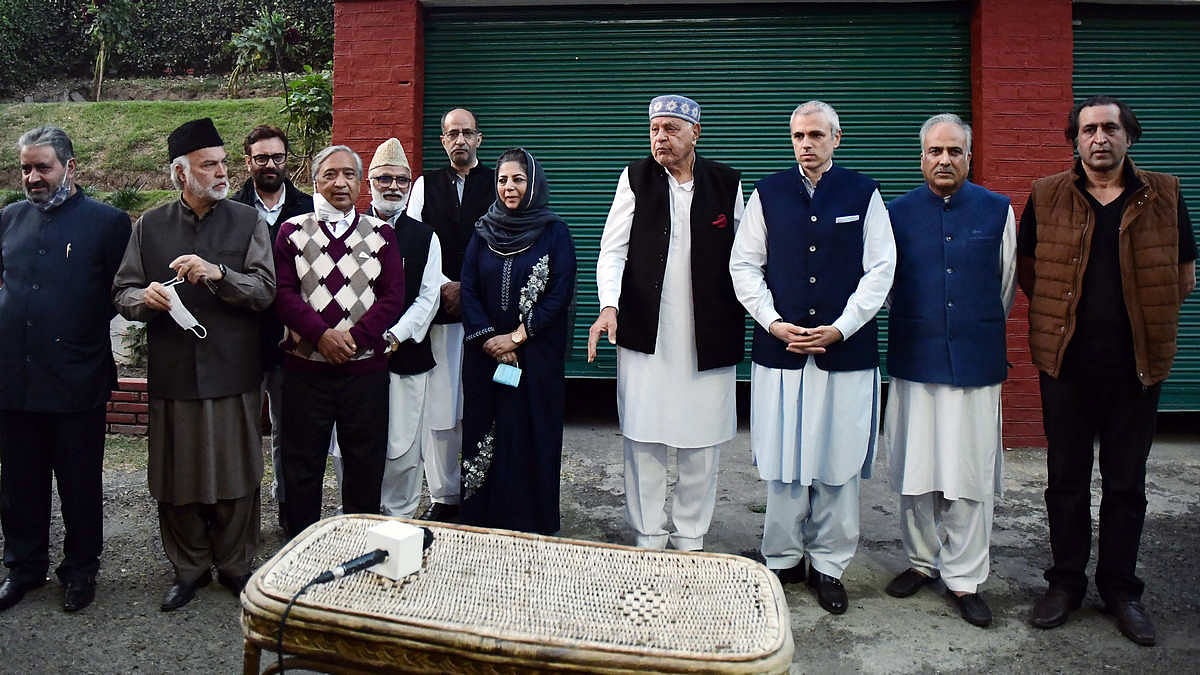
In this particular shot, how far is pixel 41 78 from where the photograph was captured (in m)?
14.8

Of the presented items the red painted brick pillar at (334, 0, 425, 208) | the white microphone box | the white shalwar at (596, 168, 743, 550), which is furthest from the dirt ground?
the red painted brick pillar at (334, 0, 425, 208)

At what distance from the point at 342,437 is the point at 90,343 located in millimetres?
1071

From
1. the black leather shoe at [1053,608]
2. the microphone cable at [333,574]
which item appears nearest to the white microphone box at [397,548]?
the microphone cable at [333,574]

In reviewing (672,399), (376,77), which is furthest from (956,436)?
(376,77)

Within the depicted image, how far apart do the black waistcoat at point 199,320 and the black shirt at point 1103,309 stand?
10.9ft

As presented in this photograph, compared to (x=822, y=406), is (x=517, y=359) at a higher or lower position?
higher

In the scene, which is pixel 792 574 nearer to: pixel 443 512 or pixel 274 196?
pixel 443 512

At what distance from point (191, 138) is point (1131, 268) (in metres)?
3.73

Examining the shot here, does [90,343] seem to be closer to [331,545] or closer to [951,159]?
[331,545]

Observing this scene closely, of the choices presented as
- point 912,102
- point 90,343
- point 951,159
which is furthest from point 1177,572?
point 90,343

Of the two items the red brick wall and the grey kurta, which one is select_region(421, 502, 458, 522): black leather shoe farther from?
the red brick wall

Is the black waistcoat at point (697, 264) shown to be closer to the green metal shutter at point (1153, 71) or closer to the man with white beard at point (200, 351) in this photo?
the man with white beard at point (200, 351)

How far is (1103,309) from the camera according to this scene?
341 cm

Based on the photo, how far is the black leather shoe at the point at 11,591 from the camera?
11.4 ft
